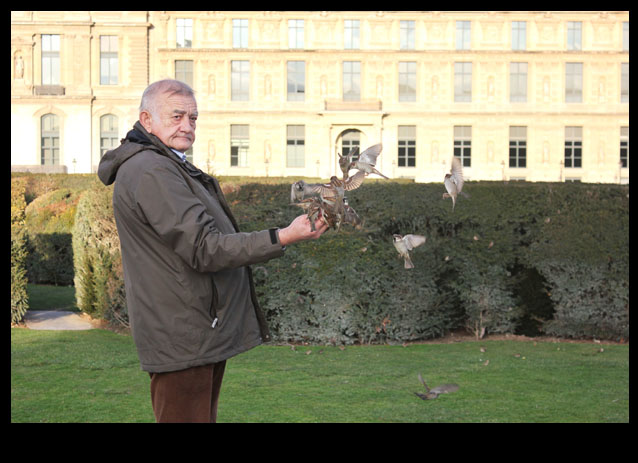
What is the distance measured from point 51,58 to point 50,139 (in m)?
5.77

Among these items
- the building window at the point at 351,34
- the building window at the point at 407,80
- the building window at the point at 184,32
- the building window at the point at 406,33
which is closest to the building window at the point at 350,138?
the building window at the point at 407,80

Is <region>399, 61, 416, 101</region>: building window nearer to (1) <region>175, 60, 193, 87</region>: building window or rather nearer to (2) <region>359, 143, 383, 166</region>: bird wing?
(1) <region>175, 60, 193, 87</region>: building window

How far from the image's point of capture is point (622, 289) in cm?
956

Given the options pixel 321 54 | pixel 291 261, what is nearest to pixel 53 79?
pixel 321 54

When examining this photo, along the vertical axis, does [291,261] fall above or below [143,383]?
above

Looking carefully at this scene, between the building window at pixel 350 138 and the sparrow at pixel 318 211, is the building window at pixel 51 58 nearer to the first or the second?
the building window at pixel 350 138

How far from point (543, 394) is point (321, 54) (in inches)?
1697

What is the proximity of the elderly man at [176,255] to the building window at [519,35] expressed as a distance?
4858 centimetres

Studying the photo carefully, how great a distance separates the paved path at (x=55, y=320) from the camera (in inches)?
425

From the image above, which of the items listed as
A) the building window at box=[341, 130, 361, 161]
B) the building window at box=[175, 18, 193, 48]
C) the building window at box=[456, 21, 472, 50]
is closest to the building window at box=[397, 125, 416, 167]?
the building window at box=[341, 130, 361, 161]

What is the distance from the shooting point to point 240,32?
47.8m

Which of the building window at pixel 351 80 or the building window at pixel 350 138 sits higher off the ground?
the building window at pixel 351 80

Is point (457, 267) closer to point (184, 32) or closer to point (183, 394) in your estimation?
point (183, 394)
